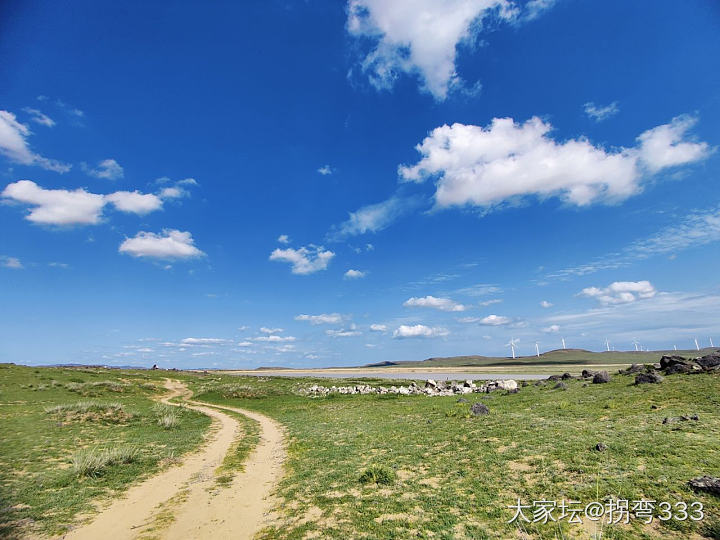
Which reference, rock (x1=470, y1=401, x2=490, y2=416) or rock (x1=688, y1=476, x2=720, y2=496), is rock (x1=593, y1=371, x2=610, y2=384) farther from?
rock (x1=688, y1=476, x2=720, y2=496)

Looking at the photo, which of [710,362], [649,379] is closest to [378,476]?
[649,379]

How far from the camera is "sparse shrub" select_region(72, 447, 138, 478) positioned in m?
14.7

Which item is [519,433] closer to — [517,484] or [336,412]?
[517,484]

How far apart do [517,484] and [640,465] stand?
4.34m

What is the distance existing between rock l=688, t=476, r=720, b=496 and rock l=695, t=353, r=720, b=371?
25.1 m

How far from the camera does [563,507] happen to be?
9594 mm

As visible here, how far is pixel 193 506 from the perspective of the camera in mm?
11883

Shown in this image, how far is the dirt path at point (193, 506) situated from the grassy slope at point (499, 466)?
1.13m

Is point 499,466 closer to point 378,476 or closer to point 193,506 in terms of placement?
point 378,476

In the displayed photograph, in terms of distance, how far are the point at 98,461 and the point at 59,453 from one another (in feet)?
16.8

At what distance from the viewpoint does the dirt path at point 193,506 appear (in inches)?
396

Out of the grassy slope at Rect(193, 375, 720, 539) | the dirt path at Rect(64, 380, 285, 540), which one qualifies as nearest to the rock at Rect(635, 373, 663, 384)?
the grassy slope at Rect(193, 375, 720, 539)

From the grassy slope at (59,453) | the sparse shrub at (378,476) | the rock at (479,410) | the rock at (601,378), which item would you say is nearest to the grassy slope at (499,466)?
the sparse shrub at (378,476)

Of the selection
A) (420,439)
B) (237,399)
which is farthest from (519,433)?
(237,399)
